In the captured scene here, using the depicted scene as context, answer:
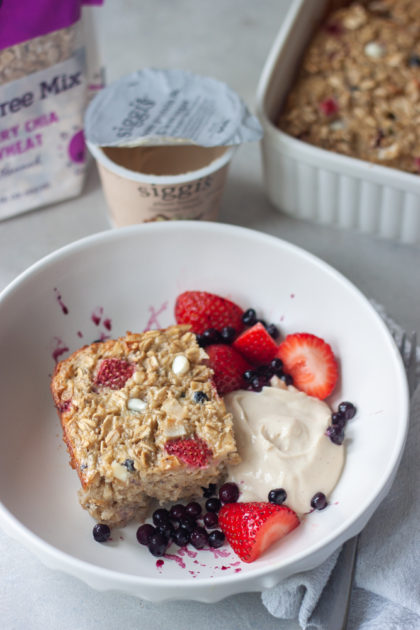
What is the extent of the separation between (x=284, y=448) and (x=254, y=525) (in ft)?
0.59

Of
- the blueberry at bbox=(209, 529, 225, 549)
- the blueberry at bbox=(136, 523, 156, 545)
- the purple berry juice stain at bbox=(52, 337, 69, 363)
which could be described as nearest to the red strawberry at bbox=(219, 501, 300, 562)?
the blueberry at bbox=(209, 529, 225, 549)

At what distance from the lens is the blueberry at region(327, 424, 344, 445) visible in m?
1.47

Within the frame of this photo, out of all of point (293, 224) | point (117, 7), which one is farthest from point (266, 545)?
point (117, 7)

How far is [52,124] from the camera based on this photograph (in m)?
1.89

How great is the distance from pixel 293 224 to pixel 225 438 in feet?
2.79

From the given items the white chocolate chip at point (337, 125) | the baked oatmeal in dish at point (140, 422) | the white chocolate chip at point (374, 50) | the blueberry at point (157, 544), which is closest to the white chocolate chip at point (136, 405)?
the baked oatmeal in dish at point (140, 422)

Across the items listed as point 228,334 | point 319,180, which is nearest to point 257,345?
point 228,334

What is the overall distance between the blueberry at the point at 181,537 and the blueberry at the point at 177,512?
0.03 metres

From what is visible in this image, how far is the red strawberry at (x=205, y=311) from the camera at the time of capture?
1.63 metres

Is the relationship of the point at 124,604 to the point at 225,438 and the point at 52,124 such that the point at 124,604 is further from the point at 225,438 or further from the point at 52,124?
the point at 52,124

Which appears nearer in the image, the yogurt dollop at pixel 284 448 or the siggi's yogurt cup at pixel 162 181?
the yogurt dollop at pixel 284 448

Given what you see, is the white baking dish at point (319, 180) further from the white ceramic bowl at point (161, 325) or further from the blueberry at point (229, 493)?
the blueberry at point (229, 493)

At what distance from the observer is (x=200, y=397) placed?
1.44 m

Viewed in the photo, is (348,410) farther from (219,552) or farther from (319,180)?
(319,180)
